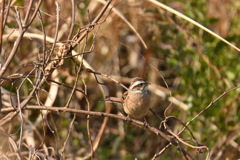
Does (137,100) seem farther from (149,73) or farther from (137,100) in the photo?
(149,73)

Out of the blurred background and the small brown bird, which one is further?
the blurred background

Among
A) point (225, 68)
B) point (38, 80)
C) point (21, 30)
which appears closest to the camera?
point (21, 30)

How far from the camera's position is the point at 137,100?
11.2 feet

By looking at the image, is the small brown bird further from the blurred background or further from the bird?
the blurred background

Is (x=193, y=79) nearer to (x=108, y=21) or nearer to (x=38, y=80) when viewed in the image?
(x=108, y=21)

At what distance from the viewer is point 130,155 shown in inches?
219

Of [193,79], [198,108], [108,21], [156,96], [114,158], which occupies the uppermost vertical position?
[108,21]

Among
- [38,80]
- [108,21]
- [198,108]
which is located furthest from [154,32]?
[38,80]

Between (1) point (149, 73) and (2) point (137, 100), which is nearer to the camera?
(2) point (137, 100)

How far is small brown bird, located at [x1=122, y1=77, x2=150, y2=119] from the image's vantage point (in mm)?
3367

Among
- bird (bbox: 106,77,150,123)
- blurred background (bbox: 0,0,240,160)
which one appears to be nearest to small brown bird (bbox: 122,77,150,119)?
bird (bbox: 106,77,150,123)

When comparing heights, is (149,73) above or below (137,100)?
below

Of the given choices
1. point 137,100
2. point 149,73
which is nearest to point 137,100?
point 137,100

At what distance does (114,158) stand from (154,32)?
2.69 meters
